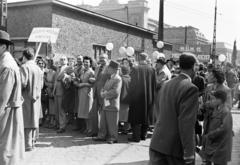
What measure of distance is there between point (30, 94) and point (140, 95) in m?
2.61

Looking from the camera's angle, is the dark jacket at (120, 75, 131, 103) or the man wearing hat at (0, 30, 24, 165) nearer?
the man wearing hat at (0, 30, 24, 165)

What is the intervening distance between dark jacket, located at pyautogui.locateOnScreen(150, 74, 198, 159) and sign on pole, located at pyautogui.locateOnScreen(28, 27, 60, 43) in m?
7.79

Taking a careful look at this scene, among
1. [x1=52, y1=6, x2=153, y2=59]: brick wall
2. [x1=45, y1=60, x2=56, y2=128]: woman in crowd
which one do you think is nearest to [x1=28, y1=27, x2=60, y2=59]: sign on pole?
[x1=45, y1=60, x2=56, y2=128]: woman in crowd

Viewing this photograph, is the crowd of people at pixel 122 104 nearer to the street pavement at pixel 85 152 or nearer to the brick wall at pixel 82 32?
the street pavement at pixel 85 152

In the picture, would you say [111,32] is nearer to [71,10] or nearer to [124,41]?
[124,41]

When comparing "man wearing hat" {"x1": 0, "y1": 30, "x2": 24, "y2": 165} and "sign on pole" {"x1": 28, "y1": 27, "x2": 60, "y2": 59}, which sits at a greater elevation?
"sign on pole" {"x1": 28, "y1": 27, "x2": 60, "y2": 59}

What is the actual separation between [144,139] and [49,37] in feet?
15.7

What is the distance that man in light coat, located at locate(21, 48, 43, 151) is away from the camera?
6.86 meters

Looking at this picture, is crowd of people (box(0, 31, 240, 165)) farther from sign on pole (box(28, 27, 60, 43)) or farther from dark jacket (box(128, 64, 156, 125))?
sign on pole (box(28, 27, 60, 43))

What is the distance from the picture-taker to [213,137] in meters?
5.18

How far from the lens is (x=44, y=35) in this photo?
10953mm

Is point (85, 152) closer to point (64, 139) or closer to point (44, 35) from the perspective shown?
point (64, 139)

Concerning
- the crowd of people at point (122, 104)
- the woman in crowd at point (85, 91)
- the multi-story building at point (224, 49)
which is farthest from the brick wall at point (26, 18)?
the multi-story building at point (224, 49)

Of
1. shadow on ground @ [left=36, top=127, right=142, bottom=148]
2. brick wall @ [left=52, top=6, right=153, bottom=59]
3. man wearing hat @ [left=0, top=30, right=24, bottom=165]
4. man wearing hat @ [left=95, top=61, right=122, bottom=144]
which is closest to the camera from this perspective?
man wearing hat @ [left=0, top=30, right=24, bottom=165]
